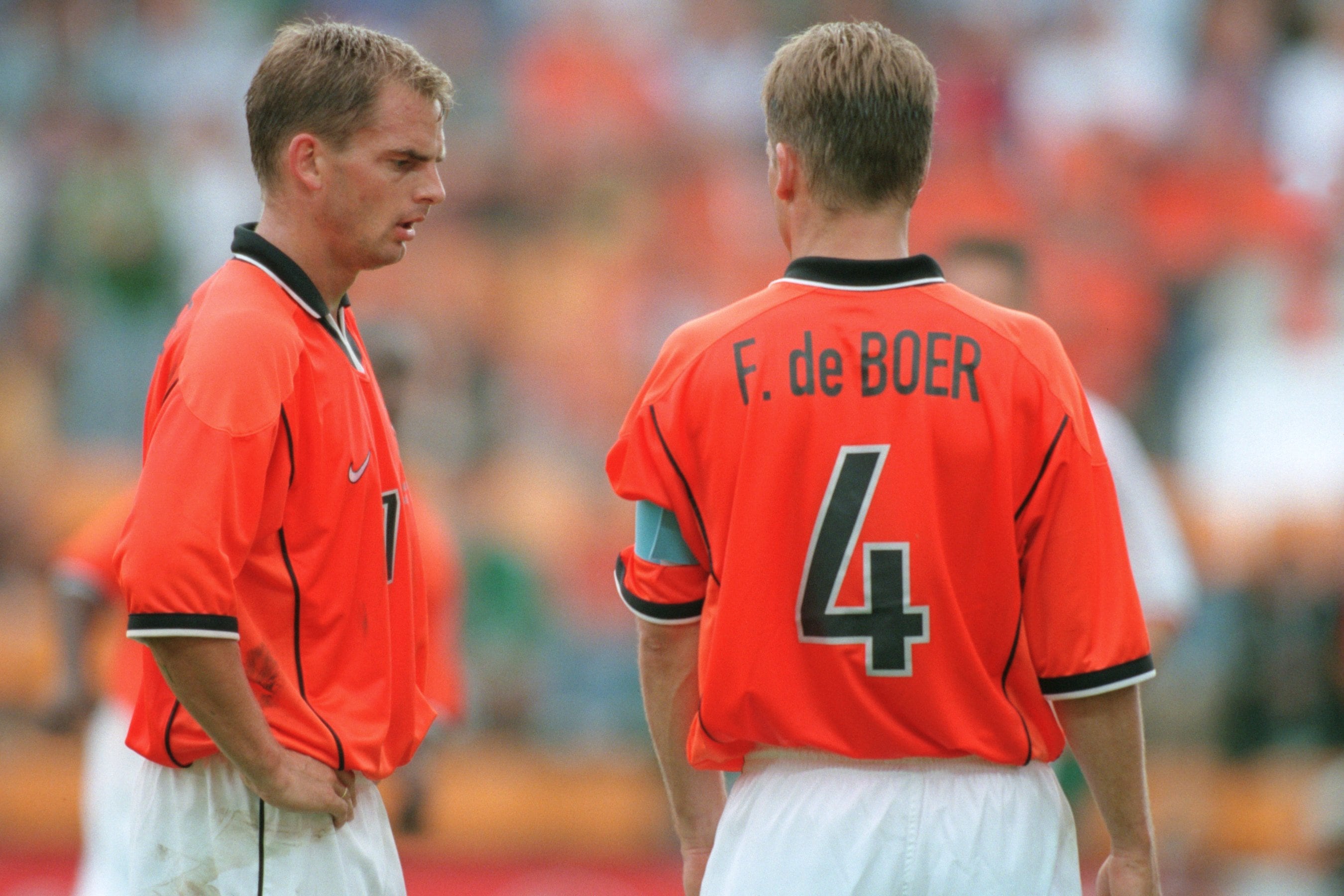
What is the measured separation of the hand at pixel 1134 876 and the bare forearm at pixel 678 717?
70 centimetres

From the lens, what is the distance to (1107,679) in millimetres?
2570

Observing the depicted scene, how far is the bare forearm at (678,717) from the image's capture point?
2.77 m

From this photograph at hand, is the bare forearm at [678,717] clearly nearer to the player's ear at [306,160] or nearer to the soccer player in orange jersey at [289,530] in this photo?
the soccer player in orange jersey at [289,530]

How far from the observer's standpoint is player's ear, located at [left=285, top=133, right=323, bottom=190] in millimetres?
2785

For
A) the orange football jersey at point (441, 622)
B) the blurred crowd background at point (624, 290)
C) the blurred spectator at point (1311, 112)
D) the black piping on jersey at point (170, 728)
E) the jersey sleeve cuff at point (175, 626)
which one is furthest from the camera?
the blurred spectator at point (1311, 112)

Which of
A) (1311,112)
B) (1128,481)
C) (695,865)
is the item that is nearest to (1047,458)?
(695,865)

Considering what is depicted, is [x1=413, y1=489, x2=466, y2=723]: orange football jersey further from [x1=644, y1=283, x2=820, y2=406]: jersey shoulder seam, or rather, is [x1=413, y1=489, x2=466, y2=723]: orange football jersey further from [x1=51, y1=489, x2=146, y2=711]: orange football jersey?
[x1=644, y1=283, x2=820, y2=406]: jersey shoulder seam

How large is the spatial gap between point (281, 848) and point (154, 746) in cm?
28

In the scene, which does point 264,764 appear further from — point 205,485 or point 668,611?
point 668,611

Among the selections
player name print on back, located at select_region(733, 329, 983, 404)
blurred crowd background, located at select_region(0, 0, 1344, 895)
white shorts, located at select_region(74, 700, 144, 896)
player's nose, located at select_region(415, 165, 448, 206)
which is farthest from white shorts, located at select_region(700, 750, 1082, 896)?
blurred crowd background, located at select_region(0, 0, 1344, 895)

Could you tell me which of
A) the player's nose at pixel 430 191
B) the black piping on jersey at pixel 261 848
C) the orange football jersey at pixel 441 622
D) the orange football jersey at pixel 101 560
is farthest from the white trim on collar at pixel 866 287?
the orange football jersey at pixel 101 560

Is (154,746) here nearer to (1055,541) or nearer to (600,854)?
(1055,541)

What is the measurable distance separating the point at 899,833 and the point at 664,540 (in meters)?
0.62

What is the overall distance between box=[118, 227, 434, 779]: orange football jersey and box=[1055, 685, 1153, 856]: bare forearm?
118 cm
